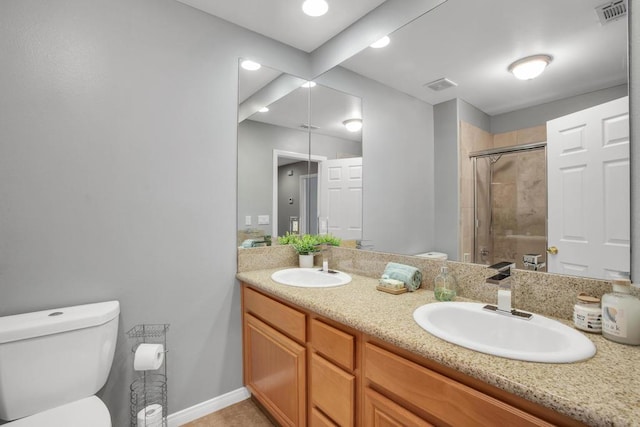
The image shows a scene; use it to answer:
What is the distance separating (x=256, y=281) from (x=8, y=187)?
1.23 meters

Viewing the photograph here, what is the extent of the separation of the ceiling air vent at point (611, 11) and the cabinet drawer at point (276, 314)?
5.36 ft

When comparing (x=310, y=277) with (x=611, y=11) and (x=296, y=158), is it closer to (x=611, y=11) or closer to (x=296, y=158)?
(x=296, y=158)

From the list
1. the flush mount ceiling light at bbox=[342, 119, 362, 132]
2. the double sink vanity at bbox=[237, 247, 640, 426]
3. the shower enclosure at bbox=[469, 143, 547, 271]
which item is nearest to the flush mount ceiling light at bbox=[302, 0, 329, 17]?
the flush mount ceiling light at bbox=[342, 119, 362, 132]

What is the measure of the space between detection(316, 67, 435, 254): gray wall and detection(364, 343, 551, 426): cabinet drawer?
73 centimetres

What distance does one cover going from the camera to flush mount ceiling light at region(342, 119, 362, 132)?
210 cm

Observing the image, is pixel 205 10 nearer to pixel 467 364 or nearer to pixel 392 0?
pixel 392 0

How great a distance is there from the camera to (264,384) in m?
1.78

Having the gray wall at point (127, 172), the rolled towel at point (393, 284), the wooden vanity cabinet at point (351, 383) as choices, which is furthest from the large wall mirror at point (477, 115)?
the gray wall at point (127, 172)

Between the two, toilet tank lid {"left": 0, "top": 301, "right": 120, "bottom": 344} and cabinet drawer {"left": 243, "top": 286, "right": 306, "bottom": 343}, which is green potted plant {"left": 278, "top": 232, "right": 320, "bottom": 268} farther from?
toilet tank lid {"left": 0, "top": 301, "right": 120, "bottom": 344}

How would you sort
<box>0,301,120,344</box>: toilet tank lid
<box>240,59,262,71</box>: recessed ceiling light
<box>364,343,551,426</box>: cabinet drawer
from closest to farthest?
<box>364,343,551,426</box>: cabinet drawer, <box>0,301,120,344</box>: toilet tank lid, <box>240,59,262,71</box>: recessed ceiling light

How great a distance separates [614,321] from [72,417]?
195 cm

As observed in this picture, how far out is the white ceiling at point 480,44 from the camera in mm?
1096

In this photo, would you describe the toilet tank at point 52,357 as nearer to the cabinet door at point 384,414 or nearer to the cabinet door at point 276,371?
the cabinet door at point 276,371

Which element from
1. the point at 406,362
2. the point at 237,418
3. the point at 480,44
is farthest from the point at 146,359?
the point at 480,44
